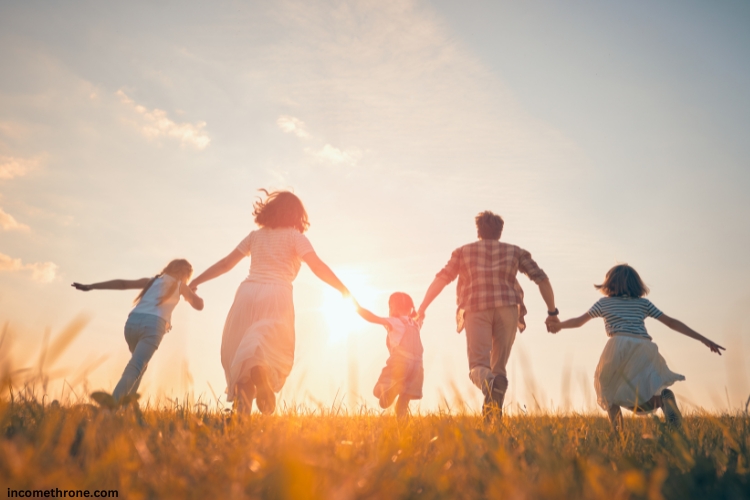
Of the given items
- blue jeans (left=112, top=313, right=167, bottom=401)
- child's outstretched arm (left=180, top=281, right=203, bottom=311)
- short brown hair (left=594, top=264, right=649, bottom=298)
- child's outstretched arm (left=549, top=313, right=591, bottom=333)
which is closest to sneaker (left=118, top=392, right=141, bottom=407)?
child's outstretched arm (left=180, top=281, right=203, bottom=311)

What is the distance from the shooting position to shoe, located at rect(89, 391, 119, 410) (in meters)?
3.27

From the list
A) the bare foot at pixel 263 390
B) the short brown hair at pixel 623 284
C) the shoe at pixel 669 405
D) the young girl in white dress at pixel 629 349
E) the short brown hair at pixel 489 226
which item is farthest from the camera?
the short brown hair at pixel 489 226

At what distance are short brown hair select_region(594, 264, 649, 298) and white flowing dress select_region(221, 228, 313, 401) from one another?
3.98 m

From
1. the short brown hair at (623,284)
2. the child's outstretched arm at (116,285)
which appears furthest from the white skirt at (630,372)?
the child's outstretched arm at (116,285)

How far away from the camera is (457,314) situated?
26.3 ft

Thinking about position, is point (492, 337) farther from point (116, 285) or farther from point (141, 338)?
point (116, 285)

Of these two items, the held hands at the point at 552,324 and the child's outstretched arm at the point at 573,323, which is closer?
the child's outstretched arm at the point at 573,323

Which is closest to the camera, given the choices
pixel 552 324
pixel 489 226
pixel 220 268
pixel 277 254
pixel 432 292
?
pixel 277 254

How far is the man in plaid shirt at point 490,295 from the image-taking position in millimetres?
7248

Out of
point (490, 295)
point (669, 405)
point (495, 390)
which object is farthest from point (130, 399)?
point (669, 405)

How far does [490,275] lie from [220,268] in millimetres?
3671

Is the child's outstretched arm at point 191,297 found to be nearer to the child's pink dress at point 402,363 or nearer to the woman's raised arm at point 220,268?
the woman's raised arm at point 220,268

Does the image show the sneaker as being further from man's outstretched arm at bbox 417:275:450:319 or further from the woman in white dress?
man's outstretched arm at bbox 417:275:450:319

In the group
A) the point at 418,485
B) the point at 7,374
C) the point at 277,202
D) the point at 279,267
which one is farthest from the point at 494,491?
the point at 277,202
